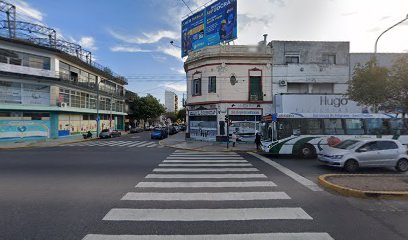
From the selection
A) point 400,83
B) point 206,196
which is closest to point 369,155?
point 400,83

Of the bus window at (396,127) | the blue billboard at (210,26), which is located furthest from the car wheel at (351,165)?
the blue billboard at (210,26)

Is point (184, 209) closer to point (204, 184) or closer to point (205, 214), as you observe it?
point (205, 214)

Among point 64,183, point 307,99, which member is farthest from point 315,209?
point 307,99

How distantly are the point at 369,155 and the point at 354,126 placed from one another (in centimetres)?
535

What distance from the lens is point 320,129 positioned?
1461cm

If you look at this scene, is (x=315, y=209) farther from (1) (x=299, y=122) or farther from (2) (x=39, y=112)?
(2) (x=39, y=112)

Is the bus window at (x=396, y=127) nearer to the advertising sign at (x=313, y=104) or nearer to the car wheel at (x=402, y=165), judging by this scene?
the car wheel at (x=402, y=165)

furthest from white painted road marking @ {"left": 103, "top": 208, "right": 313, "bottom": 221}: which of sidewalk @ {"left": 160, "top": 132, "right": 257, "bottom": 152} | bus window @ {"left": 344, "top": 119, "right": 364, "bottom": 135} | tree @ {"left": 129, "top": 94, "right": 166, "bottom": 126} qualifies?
tree @ {"left": 129, "top": 94, "right": 166, "bottom": 126}

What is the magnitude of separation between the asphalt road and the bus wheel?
228 inches

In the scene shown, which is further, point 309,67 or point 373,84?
point 309,67

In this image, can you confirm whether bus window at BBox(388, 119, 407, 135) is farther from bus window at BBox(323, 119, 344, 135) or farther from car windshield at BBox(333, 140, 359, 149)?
car windshield at BBox(333, 140, 359, 149)

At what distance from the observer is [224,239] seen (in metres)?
4.17

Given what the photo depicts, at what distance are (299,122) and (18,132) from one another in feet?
96.5

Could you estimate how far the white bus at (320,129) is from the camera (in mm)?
14461
